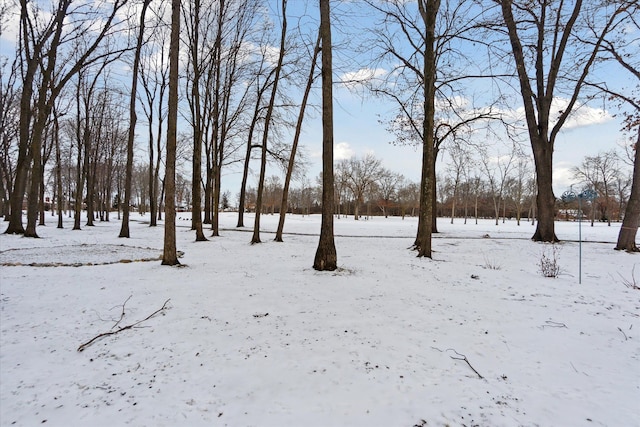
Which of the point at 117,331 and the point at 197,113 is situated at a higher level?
the point at 197,113

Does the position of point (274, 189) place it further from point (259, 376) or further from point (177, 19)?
point (259, 376)

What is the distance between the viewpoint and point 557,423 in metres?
2.35

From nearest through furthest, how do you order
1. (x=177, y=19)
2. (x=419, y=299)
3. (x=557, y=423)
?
(x=557, y=423) < (x=419, y=299) < (x=177, y=19)

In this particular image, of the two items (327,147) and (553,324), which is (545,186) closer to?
(327,147)

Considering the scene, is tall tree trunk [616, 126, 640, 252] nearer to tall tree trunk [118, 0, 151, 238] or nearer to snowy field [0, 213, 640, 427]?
snowy field [0, 213, 640, 427]

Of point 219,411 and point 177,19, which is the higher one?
point 177,19

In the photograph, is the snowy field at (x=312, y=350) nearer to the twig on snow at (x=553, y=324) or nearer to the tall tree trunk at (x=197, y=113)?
the twig on snow at (x=553, y=324)

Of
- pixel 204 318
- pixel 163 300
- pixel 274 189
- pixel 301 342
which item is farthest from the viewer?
pixel 274 189

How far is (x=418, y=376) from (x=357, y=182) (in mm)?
50317

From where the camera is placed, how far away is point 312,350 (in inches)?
135

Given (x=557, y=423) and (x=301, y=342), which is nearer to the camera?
(x=557, y=423)

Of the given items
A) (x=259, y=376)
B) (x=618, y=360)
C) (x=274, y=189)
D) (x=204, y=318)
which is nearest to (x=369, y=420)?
(x=259, y=376)

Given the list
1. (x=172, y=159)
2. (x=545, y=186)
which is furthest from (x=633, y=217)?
(x=172, y=159)

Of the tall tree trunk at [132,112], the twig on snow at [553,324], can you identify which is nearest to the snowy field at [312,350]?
the twig on snow at [553,324]
